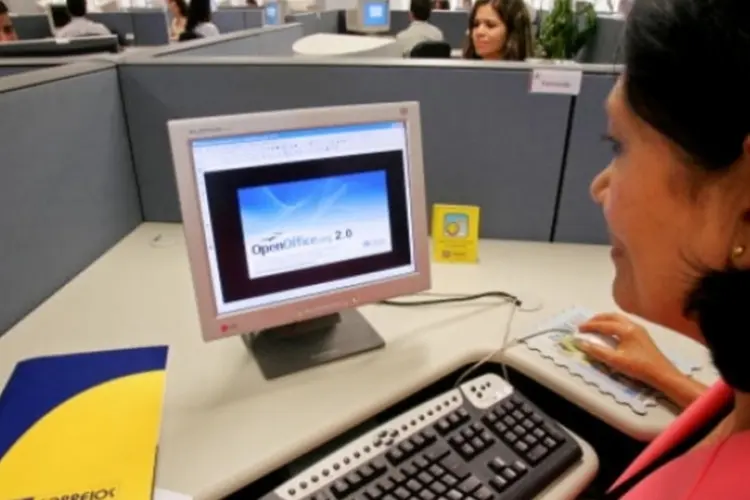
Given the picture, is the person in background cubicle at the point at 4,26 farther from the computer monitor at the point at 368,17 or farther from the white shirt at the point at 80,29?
the computer monitor at the point at 368,17

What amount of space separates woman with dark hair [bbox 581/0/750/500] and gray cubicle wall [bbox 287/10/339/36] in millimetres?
4397

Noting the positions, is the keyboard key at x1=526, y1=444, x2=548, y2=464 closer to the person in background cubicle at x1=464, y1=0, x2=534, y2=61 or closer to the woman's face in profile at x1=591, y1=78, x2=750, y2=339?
the woman's face in profile at x1=591, y1=78, x2=750, y2=339

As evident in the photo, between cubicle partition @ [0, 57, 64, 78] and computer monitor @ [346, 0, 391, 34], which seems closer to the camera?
cubicle partition @ [0, 57, 64, 78]

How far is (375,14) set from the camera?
5.72 m

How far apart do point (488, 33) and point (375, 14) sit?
10.4 ft

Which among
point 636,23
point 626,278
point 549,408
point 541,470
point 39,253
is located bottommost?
point 549,408


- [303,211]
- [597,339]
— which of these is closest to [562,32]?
[597,339]

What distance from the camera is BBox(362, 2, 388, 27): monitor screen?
5.64 meters

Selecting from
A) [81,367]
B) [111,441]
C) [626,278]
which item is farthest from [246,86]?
[626,278]

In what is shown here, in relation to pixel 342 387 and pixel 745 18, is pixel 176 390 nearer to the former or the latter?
pixel 342 387

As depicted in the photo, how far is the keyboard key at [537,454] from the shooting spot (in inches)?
30.8

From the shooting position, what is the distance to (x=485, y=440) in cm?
81

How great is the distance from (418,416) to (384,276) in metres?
0.26

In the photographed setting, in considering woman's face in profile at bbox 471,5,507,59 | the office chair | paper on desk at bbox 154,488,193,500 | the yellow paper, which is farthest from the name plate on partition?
the office chair
